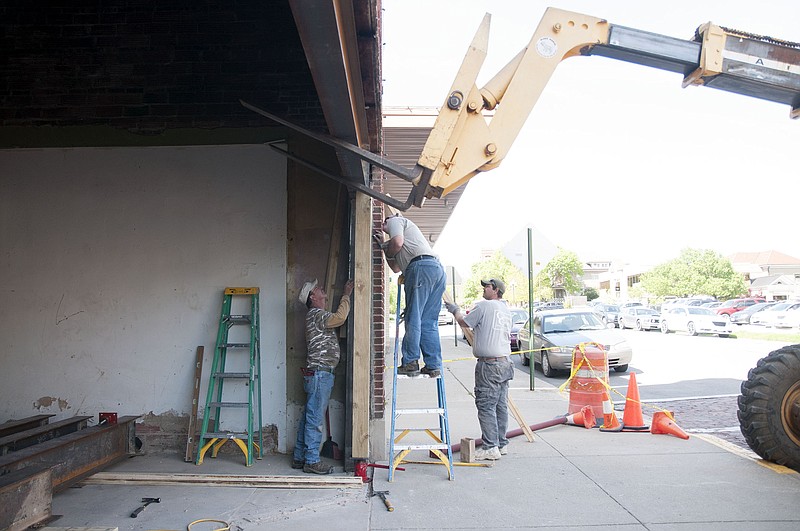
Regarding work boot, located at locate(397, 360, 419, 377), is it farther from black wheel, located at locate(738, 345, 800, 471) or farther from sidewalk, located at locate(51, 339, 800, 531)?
black wheel, located at locate(738, 345, 800, 471)

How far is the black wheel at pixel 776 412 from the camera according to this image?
620 centimetres

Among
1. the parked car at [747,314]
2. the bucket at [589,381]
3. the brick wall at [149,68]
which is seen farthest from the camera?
the parked car at [747,314]

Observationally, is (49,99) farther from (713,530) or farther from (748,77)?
(713,530)

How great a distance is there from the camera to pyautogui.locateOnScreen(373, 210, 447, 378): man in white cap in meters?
5.94

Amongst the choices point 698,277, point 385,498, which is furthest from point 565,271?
point 385,498

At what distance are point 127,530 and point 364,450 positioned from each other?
7.42ft

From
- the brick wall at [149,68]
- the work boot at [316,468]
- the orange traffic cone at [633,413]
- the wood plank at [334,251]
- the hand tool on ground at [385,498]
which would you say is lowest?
the hand tool on ground at [385,498]

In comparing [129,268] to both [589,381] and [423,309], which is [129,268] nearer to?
[423,309]

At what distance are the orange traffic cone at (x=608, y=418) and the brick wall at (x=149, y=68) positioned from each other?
18.0 feet

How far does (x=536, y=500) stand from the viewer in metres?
5.39

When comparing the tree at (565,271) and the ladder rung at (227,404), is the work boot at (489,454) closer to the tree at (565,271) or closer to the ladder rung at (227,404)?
the ladder rung at (227,404)

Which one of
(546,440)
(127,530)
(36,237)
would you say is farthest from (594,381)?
(36,237)

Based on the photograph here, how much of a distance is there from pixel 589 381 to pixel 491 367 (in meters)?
2.61


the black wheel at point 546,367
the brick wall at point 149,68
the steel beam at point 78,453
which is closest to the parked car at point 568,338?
the black wheel at point 546,367
